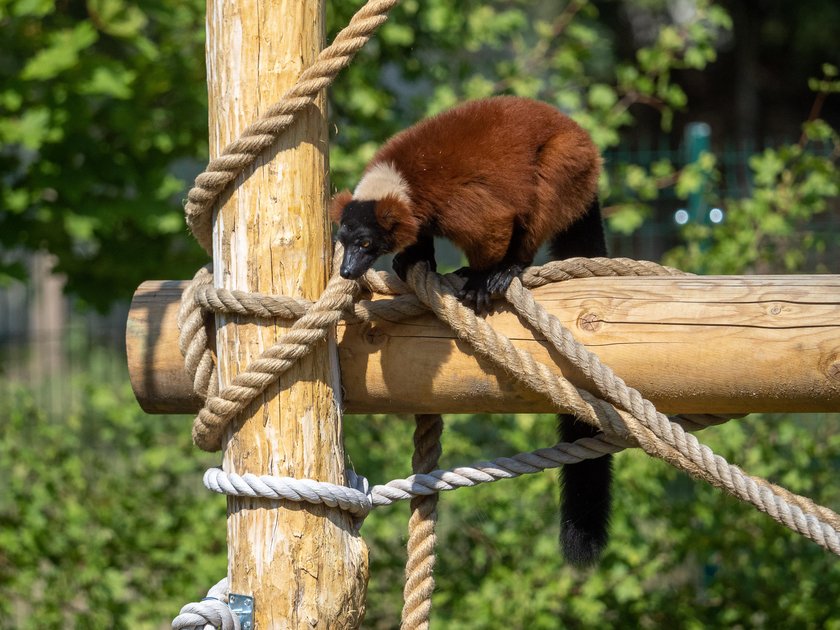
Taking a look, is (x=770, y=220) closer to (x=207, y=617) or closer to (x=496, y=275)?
(x=496, y=275)

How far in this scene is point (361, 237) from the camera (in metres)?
2.54

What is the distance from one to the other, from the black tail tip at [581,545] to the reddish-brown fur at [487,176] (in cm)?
79

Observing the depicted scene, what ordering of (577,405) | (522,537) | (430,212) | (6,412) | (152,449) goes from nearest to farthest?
(577,405)
(430,212)
(522,537)
(152,449)
(6,412)

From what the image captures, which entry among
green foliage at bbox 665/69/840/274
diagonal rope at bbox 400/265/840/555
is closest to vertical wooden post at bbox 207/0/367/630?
diagonal rope at bbox 400/265/840/555

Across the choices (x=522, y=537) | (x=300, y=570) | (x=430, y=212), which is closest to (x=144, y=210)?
(x=430, y=212)

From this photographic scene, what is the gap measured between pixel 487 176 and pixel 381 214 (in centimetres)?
33

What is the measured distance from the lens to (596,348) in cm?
218

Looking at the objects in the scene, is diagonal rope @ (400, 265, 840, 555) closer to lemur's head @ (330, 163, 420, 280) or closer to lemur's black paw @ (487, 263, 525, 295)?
lemur's black paw @ (487, 263, 525, 295)

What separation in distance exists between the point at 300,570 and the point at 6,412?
459cm

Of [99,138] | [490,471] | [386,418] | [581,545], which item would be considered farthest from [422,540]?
[99,138]

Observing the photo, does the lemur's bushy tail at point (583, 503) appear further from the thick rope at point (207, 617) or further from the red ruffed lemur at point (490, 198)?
the thick rope at point (207, 617)

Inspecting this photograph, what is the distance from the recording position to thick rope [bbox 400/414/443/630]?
2283 millimetres

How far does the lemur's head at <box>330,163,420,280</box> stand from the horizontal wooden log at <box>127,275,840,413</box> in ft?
1.39

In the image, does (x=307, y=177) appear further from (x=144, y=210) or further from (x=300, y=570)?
(x=144, y=210)
